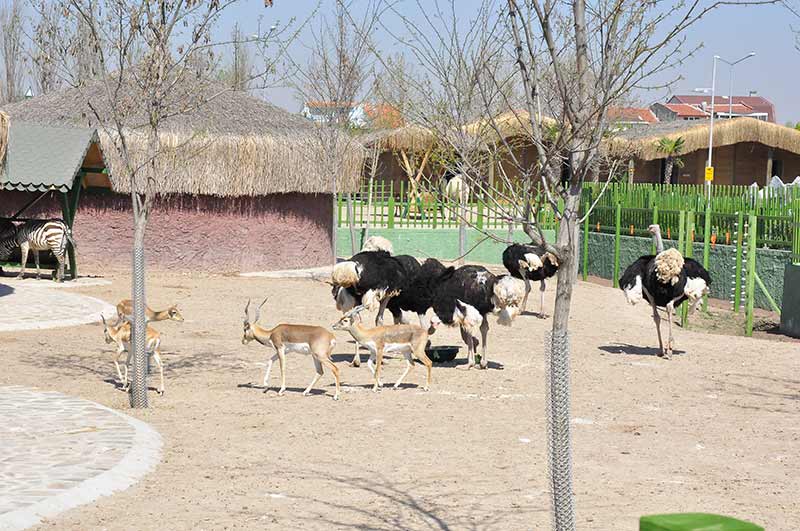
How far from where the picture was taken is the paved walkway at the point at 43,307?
16672 mm

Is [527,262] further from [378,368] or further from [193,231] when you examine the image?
[193,231]

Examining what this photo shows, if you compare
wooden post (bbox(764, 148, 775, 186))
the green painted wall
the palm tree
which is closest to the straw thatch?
the green painted wall

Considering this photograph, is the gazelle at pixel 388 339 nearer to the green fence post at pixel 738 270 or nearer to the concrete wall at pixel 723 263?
the green fence post at pixel 738 270

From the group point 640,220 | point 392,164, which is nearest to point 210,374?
point 640,220

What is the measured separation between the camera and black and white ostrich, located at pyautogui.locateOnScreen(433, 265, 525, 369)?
45.5 feet

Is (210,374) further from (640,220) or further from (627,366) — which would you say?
(640,220)

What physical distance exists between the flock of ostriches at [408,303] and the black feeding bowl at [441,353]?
31 centimetres

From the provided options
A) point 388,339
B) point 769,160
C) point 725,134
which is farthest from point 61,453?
point 769,160

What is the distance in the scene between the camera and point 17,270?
979 inches

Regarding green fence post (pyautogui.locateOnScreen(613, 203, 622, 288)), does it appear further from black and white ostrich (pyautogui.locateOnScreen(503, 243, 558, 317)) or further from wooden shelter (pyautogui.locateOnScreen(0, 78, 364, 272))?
black and white ostrich (pyautogui.locateOnScreen(503, 243, 558, 317))

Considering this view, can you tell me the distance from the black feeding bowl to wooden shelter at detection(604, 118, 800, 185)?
28489 millimetres

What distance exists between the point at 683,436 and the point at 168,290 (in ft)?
45.7

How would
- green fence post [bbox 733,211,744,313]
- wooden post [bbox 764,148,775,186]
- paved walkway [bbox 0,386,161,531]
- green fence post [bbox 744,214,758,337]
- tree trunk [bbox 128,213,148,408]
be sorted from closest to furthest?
paved walkway [bbox 0,386,161,531] < tree trunk [bbox 128,213,148,408] < green fence post [bbox 744,214,758,337] < green fence post [bbox 733,211,744,313] < wooden post [bbox 764,148,775,186]

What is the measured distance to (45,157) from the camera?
22.6m
